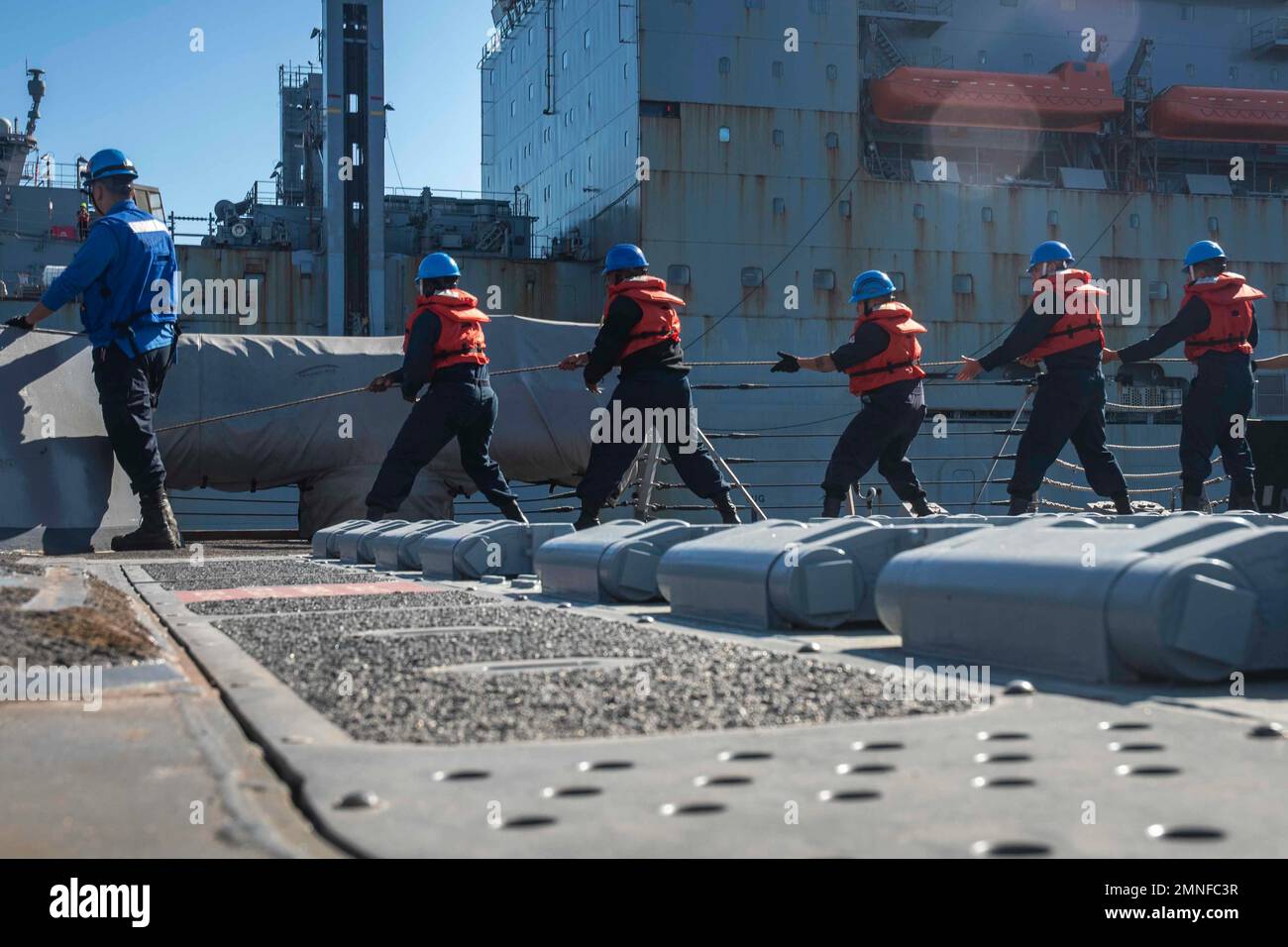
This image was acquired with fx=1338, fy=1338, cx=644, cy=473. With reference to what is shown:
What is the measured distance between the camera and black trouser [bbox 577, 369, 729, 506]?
6.49 meters

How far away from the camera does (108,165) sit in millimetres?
6945

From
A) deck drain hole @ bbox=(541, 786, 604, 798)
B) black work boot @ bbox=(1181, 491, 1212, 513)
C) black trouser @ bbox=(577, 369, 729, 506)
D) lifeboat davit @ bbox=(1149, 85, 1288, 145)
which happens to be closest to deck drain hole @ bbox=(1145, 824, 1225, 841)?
deck drain hole @ bbox=(541, 786, 604, 798)

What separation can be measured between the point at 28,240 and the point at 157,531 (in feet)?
61.0

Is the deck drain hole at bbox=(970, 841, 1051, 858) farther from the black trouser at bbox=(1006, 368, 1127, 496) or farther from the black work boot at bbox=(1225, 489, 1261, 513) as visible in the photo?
the black work boot at bbox=(1225, 489, 1261, 513)

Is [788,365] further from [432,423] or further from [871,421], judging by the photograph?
[432,423]

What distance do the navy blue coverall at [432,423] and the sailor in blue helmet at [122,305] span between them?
1.24 meters

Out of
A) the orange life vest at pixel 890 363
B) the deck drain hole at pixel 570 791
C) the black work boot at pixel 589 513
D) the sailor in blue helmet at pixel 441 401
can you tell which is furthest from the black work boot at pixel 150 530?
the deck drain hole at pixel 570 791

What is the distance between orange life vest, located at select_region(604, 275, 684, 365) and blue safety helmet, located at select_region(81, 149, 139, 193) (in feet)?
8.63

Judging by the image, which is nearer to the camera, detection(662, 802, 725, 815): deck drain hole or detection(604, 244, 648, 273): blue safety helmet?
detection(662, 802, 725, 815): deck drain hole

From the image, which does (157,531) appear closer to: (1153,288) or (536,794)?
(536,794)

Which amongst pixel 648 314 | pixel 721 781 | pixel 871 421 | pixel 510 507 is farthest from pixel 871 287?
pixel 721 781

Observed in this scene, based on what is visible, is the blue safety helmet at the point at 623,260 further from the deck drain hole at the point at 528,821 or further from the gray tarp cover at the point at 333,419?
the deck drain hole at the point at 528,821
